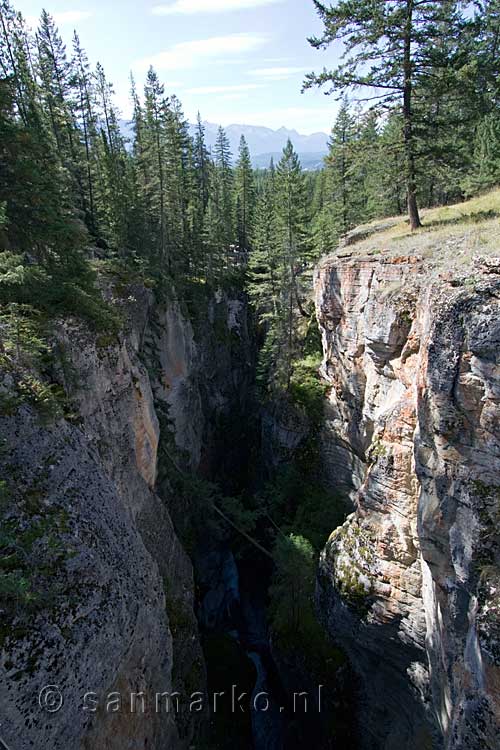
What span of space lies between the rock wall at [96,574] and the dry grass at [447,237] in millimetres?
9901

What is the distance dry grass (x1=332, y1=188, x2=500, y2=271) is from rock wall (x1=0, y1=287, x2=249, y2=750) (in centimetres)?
990

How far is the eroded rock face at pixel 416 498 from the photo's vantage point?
862 centimetres

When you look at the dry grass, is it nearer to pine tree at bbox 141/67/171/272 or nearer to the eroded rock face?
the eroded rock face

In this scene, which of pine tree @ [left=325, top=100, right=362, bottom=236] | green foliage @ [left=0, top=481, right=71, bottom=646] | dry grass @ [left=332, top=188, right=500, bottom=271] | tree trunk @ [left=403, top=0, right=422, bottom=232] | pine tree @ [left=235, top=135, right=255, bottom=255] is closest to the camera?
green foliage @ [left=0, top=481, right=71, bottom=646]

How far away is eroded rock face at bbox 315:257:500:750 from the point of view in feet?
28.3

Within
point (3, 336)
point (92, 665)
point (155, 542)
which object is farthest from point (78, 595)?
point (155, 542)

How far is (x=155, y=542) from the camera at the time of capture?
14.5 m

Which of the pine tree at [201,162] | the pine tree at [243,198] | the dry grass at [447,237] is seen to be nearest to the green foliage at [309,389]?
the dry grass at [447,237]

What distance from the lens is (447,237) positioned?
1390cm

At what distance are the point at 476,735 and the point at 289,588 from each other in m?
10.3

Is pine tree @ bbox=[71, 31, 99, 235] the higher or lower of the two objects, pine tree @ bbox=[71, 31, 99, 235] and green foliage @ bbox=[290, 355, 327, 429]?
the higher

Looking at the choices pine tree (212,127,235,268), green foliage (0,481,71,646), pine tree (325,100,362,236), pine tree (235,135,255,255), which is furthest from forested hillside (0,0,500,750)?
pine tree (235,135,255,255)

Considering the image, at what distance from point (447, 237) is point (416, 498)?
8.25 m

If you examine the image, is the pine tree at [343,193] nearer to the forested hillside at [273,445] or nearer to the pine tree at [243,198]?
the forested hillside at [273,445]
